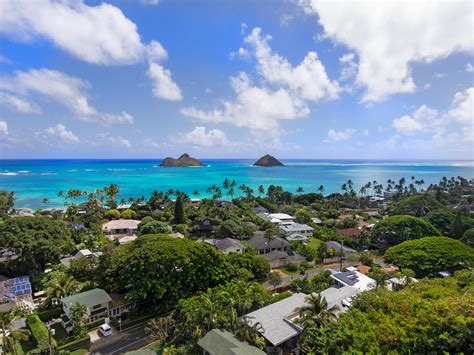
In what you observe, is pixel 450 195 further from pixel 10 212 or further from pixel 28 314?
pixel 10 212

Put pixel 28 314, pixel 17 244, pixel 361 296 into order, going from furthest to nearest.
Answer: pixel 17 244 < pixel 28 314 < pixel 361 296

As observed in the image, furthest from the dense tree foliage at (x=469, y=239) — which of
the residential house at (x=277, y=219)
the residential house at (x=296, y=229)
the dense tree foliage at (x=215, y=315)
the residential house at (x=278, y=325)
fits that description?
the dense tree foliage at (x=215, y=315)

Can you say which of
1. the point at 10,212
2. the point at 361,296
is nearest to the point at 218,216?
the point at 361,296

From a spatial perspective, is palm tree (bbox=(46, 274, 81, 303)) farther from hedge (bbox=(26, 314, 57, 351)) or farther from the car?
the car

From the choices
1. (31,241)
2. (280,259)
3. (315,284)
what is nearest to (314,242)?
(280,259)

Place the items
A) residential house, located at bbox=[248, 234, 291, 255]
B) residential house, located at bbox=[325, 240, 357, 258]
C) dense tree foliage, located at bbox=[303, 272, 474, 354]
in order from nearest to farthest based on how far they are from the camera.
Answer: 1. dense tree foliage, located at bbox=[303, 272, 474, 354]
2. residential house, located at bbox=[325, 240, 357, 258]
3. residential house, located at bbox=[248, 234, 291, 255]

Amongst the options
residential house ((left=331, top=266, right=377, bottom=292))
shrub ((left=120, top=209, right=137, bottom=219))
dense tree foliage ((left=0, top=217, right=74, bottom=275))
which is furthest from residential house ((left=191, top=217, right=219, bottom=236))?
residential house ((left=331, top=266, right=377, bottom=292))

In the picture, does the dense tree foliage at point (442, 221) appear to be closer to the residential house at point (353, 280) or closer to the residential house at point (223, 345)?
the residential house at point (353, 280)
